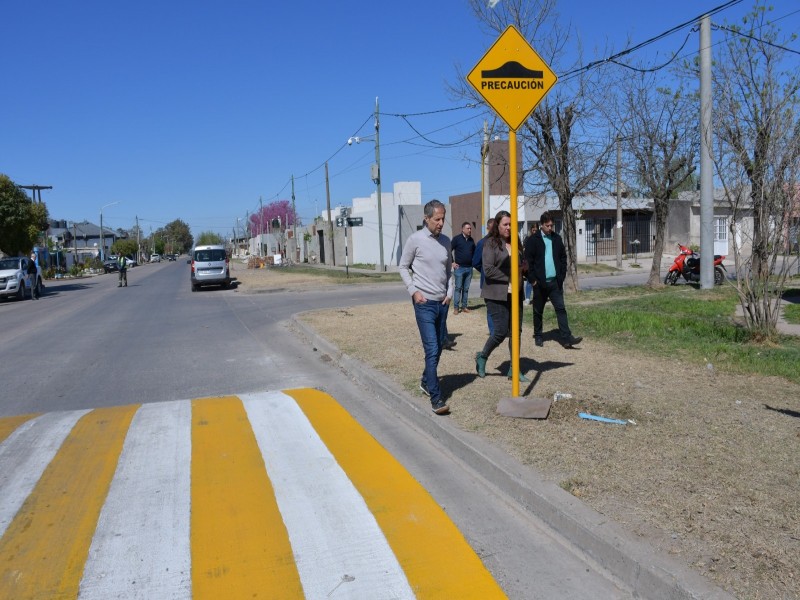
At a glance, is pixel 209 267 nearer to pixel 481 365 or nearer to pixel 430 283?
pixel 481 365

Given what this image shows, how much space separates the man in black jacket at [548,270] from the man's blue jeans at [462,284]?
389 cm

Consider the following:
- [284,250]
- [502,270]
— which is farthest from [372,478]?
[284,250]

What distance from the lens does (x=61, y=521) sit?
4371 mm

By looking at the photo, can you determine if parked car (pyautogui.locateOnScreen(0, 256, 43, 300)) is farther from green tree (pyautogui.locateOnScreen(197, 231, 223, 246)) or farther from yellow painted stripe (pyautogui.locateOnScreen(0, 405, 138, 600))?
green tree (pyautogui.locateOnScreen(197, 231, 223, 246))

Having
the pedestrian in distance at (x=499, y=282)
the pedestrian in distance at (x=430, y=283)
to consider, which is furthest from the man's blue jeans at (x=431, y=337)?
the pedestrian in distance at (x=499, y=282)

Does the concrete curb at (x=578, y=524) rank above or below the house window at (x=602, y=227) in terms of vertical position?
below

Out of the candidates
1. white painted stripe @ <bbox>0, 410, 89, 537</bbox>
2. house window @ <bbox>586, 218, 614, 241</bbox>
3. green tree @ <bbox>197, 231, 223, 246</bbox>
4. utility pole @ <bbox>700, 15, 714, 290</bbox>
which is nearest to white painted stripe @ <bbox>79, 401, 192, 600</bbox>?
white painted stripe @ <bbox>0, 410, 89, 537</bbox>

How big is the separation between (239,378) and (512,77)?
5.22 meters

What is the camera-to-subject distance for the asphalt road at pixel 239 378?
3844mm

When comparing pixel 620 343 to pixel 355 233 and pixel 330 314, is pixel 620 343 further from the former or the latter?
pixel 355 233

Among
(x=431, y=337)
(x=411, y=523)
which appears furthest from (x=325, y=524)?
(x=431, y=337)

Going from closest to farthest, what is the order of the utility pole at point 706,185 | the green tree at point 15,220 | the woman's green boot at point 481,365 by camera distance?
the woman's green boot at point 481,365 < the utility pole at point 706,185 < the green tree at point 15,220

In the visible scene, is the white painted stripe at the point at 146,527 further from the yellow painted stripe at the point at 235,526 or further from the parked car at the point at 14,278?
the parked car at the point at 14,278

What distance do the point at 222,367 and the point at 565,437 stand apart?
5.80 metres
